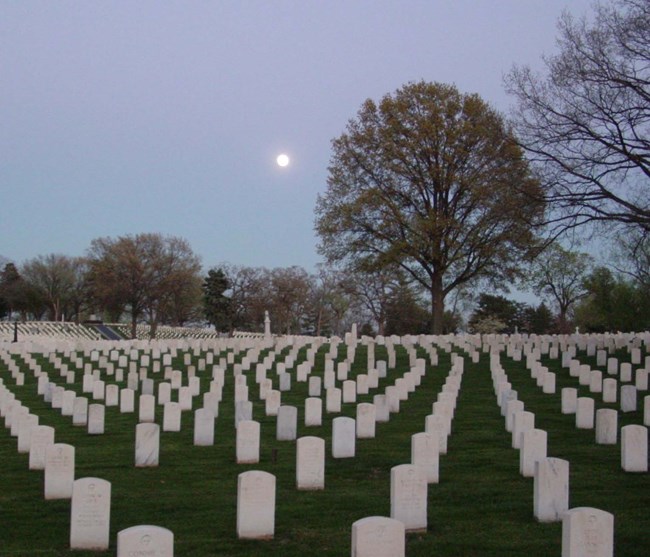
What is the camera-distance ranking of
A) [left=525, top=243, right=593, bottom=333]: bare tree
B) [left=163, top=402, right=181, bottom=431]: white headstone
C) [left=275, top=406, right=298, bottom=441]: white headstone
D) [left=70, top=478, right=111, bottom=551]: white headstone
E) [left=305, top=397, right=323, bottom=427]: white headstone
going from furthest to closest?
[left=525, top=243, right=593, bottom=333]: bare tree < [left=305, top=397, right=323, bottom=427]: white headstone < [left=163, top=402, right=181, bottom=431]: white headstone < [left=275, top=406, right=298, bottom=441]: white headstone < [left=70, top=478, right=111, bottom=551]: white headstone

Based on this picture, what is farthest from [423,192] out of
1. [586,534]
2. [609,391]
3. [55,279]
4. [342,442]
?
[55,279]

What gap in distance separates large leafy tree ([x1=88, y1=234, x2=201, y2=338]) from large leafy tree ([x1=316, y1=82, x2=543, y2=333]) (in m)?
34.1

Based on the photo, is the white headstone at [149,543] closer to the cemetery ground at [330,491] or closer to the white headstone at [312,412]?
the cemetery ground at [330,491]

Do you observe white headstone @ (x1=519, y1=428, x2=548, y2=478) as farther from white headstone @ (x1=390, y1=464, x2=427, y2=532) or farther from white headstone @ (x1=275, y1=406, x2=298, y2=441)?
white headstone @ (x1=275, y1=406, x2=298, y2=441)

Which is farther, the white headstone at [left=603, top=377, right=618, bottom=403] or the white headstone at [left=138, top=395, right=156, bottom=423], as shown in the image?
the white headstone at [left=603, top=377, right=618, bottom=403]

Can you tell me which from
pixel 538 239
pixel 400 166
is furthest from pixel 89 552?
pixel 400 166

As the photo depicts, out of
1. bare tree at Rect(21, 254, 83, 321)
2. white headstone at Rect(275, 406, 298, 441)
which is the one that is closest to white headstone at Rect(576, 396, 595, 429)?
white headstone at Rect(275, 406, 298, 441)

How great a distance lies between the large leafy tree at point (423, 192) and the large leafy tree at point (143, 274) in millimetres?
34064

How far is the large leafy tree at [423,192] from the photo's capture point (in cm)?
3834

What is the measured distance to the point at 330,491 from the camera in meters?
10.6

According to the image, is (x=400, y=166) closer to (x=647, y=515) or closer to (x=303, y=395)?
(x=303, y=395)

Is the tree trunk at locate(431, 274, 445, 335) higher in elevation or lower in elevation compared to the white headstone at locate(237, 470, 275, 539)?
higher

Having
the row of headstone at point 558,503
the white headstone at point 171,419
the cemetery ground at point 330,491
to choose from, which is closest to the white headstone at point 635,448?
the cemetery ground at point 330,491

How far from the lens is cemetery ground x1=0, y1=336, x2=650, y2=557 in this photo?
324 inches
